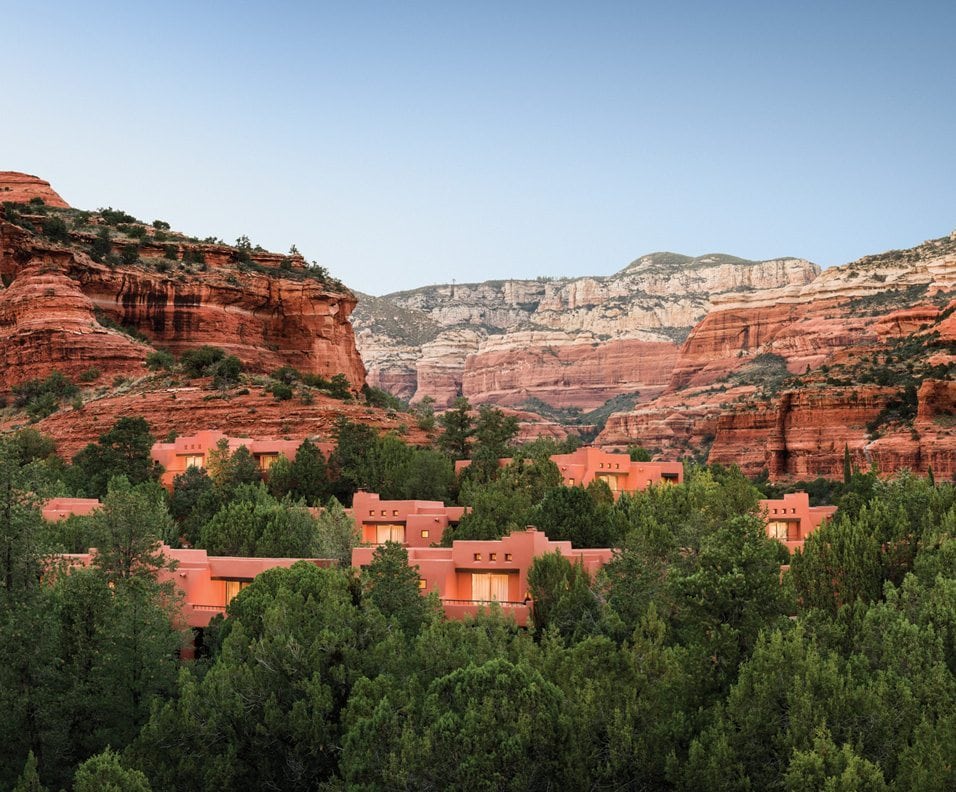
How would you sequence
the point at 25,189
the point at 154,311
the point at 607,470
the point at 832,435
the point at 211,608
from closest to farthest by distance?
1. the point at 211,608
2. the point at 607,470
3. the point at 154,311
4. the point at 832,435
5. the point at 25,189

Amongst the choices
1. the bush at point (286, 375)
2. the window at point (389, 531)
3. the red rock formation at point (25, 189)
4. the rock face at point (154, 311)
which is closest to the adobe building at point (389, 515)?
the window at point (389, 531)

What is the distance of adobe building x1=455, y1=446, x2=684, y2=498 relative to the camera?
58978mm

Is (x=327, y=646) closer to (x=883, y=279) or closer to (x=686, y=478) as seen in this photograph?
(x=686, y=478)

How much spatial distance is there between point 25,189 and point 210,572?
66691 millimetres

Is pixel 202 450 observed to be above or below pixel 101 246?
below

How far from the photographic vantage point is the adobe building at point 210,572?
36.5 metres

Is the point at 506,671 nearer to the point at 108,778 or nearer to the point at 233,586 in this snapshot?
the point at 108,778

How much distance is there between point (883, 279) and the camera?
14300 centimetres

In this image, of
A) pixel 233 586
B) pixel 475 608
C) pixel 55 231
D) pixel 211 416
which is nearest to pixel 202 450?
pixel 211 416

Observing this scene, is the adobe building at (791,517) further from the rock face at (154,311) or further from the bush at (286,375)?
the rock face at (154,311)

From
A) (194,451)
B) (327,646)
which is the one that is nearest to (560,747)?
(327,646)

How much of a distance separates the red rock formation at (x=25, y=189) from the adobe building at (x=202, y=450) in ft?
135

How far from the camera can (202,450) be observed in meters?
58.4

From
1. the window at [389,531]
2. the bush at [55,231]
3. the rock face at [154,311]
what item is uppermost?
the bush at [55,231]
